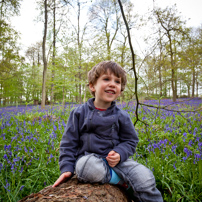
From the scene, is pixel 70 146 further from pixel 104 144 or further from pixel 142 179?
pixel 142 179

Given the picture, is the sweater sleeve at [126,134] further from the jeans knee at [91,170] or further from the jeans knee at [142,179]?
the jeans knee at [91,170]

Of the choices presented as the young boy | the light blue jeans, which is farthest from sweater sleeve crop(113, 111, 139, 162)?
the light blue jeans

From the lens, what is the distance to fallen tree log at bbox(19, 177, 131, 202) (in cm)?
96

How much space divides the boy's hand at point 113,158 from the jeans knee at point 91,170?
3.0 inches

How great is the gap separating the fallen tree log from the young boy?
5 cm

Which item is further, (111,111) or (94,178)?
(111,111)

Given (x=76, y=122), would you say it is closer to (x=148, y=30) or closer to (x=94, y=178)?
(x=94, y=178)

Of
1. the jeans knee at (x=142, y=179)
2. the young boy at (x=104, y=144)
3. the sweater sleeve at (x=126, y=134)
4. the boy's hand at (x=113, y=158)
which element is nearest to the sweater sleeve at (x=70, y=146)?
the young boy at (x=104, y=144)

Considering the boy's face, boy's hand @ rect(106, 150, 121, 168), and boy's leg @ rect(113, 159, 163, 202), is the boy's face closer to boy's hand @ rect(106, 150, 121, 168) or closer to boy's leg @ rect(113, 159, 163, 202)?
boy's hand @ rect(106, 150, 121, 168)

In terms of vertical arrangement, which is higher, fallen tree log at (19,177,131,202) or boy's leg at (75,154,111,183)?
boy's leg at (75,154,111,183)

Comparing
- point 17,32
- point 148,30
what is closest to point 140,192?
point 148,30

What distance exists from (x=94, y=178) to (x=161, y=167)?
1.30m

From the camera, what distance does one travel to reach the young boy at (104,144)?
1.21 m

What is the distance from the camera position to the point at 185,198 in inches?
69.1
